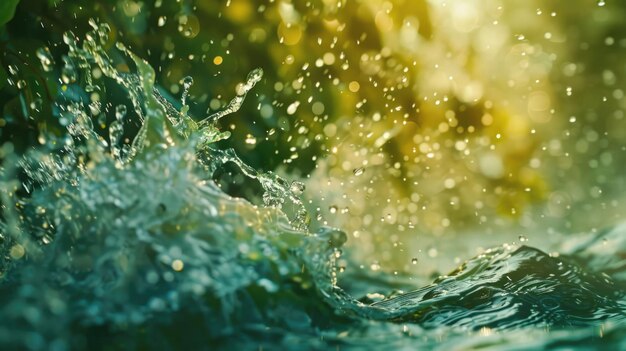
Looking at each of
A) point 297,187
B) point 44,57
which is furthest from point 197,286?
point 44,57

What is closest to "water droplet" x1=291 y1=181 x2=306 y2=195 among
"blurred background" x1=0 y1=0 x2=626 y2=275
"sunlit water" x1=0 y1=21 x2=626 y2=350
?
"sunlit water" x1=0 y1=21 x2=626 y2=350

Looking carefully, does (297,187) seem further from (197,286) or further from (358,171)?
(358,171)

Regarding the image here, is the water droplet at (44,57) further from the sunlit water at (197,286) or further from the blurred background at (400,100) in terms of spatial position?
the sunlit water at (197,286)

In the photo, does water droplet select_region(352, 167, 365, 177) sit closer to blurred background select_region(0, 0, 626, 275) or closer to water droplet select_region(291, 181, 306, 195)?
blurred background select_region(0, 0, 626, 275)

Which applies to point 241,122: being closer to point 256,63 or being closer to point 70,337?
point 256,63

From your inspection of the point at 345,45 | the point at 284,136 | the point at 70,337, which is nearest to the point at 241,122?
the point at 284,136

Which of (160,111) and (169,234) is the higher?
(160,111)
